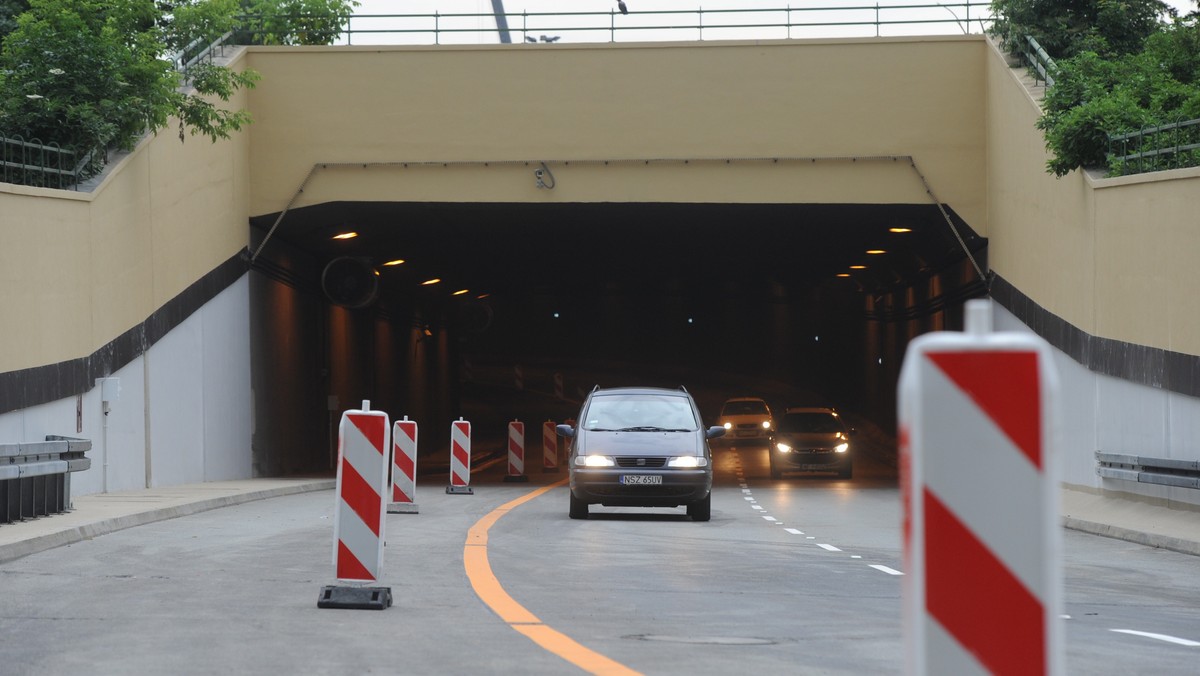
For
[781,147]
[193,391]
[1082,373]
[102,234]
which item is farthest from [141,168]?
[1082,373]

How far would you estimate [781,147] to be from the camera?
97.6 feet

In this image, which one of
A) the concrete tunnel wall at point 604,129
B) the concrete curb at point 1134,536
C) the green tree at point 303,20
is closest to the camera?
the concrete curb at point 1134,536

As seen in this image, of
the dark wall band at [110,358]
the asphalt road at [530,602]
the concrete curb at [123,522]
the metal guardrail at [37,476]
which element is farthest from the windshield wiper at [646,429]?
the dark wall band at [110,358]

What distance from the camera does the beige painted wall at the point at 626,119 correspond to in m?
29.7

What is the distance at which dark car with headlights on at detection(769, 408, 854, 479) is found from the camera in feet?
115

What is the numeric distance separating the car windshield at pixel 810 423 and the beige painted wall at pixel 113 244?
43.8ft

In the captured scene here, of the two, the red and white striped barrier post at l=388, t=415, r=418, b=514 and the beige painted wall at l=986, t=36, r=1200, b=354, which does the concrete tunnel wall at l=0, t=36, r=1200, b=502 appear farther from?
the red and white striped barrier post at l=388, t=415, r=418, b=514

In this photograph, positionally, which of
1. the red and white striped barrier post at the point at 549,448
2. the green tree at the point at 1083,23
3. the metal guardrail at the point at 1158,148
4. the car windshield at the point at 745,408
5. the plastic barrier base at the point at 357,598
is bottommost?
the red and white striped barrier post at the point at 549,448

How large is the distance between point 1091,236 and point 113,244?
47.0ft

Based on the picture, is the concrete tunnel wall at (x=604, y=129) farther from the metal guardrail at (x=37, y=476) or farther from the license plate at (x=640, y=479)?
the license plate at (x=640, y=479)

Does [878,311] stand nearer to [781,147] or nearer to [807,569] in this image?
[781,147]

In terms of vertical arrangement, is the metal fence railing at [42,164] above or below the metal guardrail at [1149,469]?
above

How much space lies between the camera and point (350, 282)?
123 ft

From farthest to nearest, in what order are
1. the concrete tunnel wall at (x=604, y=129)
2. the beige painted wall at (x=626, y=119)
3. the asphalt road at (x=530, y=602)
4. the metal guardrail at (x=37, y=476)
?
the beige painted wall at (x=626, y=119), the concrete tunnel wall at (x=604, y=129), the metal guardrail at (x=37, y=476), the asphalt road at (x=530, y=602)
